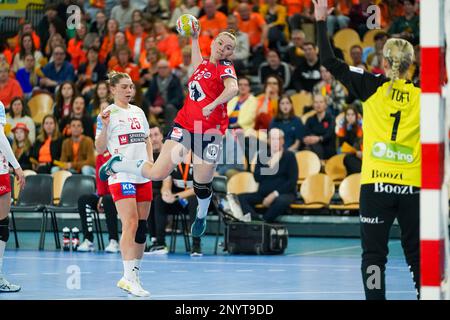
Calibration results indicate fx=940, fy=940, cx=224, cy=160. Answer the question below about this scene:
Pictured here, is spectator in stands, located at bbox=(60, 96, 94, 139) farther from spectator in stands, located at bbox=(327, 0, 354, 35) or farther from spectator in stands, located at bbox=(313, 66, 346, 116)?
spectator in stands, located at bbox=(327, 0, 354, 35)

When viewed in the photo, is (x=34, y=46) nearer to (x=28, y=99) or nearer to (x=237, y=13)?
(x=28, y=99)

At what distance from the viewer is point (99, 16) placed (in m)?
24.4

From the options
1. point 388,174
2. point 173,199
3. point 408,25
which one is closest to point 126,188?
point 388,174

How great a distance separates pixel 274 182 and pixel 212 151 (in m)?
6.42

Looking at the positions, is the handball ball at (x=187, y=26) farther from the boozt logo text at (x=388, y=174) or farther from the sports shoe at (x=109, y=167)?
the boozt logo text at (x=388, y=174)

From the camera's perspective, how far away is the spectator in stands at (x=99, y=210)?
1653 centimetres

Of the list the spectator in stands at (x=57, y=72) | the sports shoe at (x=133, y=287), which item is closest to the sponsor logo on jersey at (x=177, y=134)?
the sports shoe at (x=133, y=287)

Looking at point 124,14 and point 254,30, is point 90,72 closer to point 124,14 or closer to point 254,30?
point 124,14

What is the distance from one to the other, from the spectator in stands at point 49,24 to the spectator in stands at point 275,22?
211 inches

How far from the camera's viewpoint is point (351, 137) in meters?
18.6

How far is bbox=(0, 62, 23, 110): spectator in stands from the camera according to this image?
22.2 m
